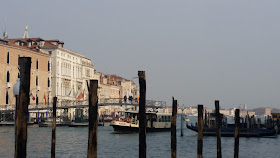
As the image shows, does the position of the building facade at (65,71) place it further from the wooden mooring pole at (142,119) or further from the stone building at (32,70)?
the wooden mooring pole at (142,119)

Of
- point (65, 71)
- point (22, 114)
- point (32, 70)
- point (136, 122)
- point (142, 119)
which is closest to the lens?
point (22, 114)

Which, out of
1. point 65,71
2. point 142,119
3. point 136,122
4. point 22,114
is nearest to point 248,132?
point 136,122

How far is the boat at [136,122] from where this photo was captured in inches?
1775

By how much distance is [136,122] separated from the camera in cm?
4550

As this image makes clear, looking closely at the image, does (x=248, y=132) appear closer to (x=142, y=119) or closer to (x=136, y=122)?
(x=136, y=122)

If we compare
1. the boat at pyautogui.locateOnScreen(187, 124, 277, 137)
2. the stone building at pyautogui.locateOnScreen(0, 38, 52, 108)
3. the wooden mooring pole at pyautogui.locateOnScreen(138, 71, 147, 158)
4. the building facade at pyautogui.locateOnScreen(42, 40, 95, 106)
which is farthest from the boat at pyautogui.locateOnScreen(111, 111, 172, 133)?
the wooden mooring pole at pyautogui.locateOnScreen(138, 71, 147, 158)

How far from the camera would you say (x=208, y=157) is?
94.4 feet

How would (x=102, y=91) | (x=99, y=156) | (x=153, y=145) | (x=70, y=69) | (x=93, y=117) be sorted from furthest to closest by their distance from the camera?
(x=102, y=91) < (x=70, y=69) < (x=153, y=145) < (x=99, y=156) < (x=93, y=117)

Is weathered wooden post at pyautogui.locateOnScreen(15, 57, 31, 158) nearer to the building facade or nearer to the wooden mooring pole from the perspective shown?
the wooden mooring pole

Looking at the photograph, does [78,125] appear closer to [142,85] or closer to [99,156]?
[99,156]

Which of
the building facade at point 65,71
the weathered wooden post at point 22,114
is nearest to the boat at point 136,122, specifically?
the building facade at point 65,71

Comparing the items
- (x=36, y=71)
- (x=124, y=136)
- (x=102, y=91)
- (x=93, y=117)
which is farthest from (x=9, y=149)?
(x=102, y=91)

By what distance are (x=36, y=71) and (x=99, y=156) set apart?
130 feet

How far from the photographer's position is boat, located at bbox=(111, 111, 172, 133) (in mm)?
45094
